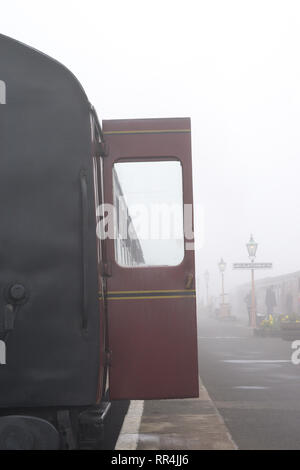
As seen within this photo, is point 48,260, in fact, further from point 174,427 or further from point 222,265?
point 222,265

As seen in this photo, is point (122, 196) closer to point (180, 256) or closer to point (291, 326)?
point (180, 256)

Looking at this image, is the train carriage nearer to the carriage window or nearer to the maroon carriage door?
the maroon carriage door

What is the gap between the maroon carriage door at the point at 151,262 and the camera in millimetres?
5203

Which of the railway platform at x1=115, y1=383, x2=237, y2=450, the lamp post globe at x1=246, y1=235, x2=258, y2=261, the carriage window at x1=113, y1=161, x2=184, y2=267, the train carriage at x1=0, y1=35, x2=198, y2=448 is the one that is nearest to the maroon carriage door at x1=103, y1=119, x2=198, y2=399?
the carriage window at x1=113, y1=161, x2=184, y2=267

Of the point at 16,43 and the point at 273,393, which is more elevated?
the point at 16,43

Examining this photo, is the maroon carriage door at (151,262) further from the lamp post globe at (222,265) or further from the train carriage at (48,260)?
the lamp post globe at (222,265)

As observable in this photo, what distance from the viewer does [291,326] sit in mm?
25703

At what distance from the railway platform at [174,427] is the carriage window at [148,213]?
2.17 meters

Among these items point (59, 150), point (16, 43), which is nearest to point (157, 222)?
point (59, 150)

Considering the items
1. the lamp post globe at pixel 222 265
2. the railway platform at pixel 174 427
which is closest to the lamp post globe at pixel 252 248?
the lamp post globe at pixel 222 265

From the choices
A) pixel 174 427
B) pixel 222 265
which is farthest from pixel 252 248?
pixel 174 427

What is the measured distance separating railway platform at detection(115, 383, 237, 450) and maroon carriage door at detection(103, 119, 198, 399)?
5.73 feet

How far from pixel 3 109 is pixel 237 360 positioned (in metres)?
14.7

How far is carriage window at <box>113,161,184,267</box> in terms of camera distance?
5480 millimetres
